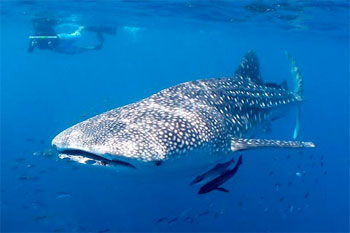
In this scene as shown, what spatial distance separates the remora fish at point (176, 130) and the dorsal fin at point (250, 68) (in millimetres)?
354

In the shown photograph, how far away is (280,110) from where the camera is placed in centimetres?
902

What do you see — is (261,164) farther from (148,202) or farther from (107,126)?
(107,126)

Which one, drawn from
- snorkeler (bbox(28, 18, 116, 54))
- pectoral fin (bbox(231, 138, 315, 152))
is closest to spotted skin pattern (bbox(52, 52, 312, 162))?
pectoral fin (bbox(231, 138, 315, 152))

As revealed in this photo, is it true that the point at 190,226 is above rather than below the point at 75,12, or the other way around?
below

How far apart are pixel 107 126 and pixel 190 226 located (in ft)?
38.8

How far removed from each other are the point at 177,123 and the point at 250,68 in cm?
397

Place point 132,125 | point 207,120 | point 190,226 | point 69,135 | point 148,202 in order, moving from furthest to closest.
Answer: point 148,202 < point 190,226 < point 207,120 < point 132,125 < point 69,135

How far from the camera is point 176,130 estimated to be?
4.78 metres

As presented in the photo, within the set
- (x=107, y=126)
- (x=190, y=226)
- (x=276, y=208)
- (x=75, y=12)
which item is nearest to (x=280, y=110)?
(x=107, y=126)

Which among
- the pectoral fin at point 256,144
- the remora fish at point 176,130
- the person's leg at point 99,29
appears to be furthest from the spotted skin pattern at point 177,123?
the person's leg at point 99,29

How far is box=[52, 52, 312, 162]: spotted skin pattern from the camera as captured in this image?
4141 millimetres

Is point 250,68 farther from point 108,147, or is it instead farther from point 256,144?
point 108,147

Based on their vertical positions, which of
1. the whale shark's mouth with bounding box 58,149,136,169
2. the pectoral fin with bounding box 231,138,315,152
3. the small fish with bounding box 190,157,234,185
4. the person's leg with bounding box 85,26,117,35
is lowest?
the person's leg with bounding box 85,26,117,35

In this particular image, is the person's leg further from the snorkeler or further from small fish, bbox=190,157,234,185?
small fish, bbox=190,157,234,185
